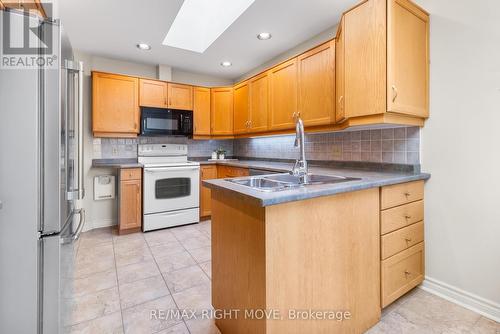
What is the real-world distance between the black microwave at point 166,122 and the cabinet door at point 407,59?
294 cm

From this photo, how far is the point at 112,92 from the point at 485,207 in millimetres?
4053

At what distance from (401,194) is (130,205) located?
3077mm

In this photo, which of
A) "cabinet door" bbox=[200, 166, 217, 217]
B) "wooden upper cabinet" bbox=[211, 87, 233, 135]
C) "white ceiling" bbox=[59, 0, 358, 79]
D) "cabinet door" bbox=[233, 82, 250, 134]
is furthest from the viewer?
"wooden upper cabinet" bbox=[211, 87, 233, 135]

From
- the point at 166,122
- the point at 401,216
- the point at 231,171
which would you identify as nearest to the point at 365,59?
the point at 401,216

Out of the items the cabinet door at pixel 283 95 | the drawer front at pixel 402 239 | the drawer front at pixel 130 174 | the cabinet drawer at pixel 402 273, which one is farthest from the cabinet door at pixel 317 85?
the drawer front at pixel 130 174

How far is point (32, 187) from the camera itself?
1.00 metres

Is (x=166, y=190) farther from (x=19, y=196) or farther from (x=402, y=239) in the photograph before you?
(x=402, y=239)

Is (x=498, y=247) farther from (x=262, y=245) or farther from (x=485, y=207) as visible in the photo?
(x=262, y=245)

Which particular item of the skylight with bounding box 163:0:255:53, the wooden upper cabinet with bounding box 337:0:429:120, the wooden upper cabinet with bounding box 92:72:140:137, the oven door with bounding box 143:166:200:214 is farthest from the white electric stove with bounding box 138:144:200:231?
the wooden upper cabinet with bounding box 337:0:429:120

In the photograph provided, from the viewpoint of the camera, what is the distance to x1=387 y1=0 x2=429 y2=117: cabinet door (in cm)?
158

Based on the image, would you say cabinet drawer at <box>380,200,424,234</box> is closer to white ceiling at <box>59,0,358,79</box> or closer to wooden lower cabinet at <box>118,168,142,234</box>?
white ceiling at <box>59,0,358,79</box>

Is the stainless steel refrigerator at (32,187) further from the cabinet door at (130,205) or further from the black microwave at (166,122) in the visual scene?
the black microwave at (166,122)

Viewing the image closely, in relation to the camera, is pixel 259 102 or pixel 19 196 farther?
pixel 259 102

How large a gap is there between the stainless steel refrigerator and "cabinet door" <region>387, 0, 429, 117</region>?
73.3 inches
